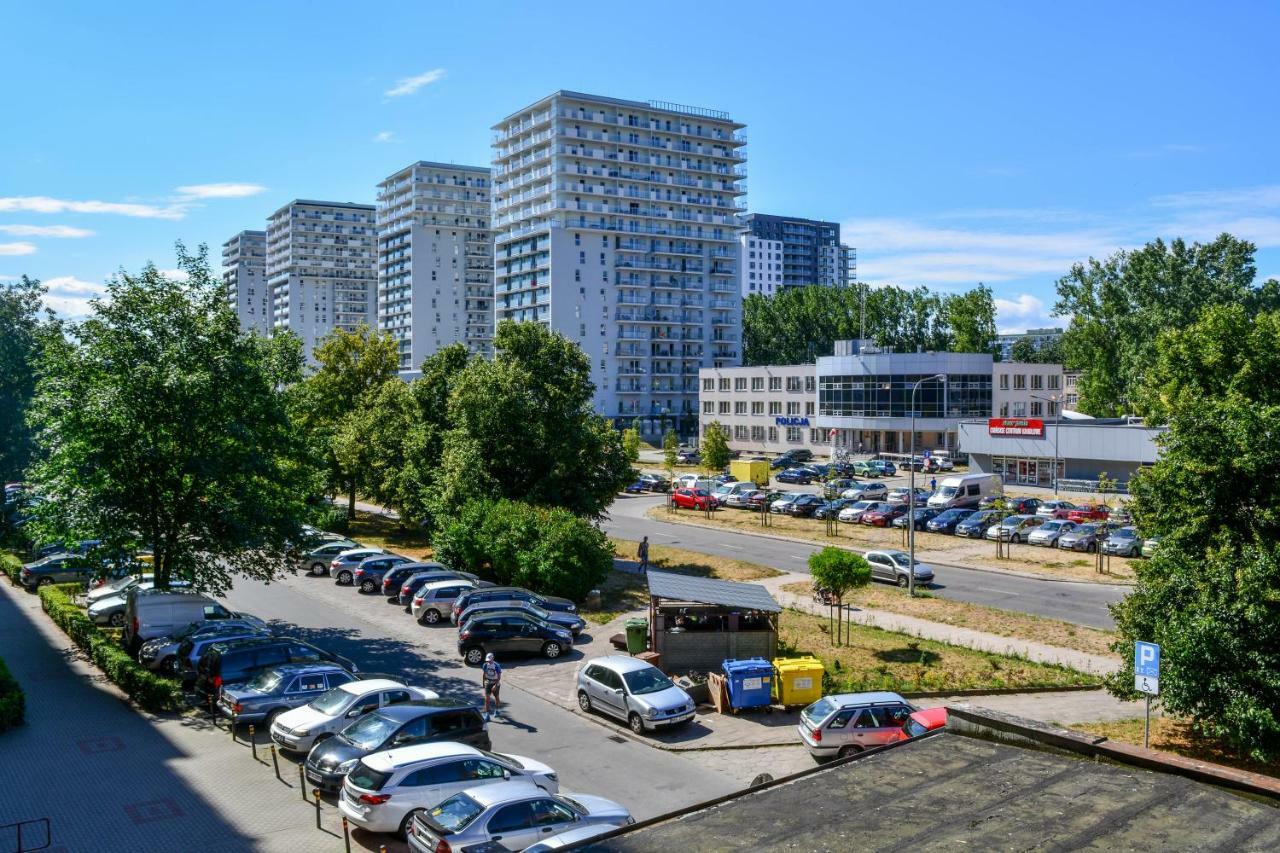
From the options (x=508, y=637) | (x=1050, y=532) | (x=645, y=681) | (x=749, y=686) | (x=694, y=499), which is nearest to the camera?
(x=645, y=681)

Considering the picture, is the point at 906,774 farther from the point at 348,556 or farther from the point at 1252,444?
the point at 348,556

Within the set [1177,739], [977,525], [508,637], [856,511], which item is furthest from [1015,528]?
[508,637]

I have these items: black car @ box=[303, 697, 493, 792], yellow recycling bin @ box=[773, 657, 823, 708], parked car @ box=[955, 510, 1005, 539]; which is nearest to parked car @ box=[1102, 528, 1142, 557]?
parked car @ box=[955, 510, 1005, 539]

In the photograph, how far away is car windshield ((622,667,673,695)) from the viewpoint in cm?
2042

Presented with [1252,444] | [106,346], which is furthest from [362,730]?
[1252,444]

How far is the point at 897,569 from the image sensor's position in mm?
36312

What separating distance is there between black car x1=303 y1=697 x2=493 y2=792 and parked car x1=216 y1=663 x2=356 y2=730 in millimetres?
3037

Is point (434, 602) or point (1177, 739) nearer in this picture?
point (1177, 739)

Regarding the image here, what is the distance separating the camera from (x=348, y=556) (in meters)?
36.7

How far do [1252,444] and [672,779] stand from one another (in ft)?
41.2

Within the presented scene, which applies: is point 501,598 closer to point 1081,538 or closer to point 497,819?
point 497,819

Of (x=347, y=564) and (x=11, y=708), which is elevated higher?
(x=11, y=708)

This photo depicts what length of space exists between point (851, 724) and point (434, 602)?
15229mm

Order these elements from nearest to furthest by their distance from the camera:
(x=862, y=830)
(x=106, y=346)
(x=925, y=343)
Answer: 1. (x=862, y=830)
2. (x=106, y=346)
3. (x=925, y=343)
